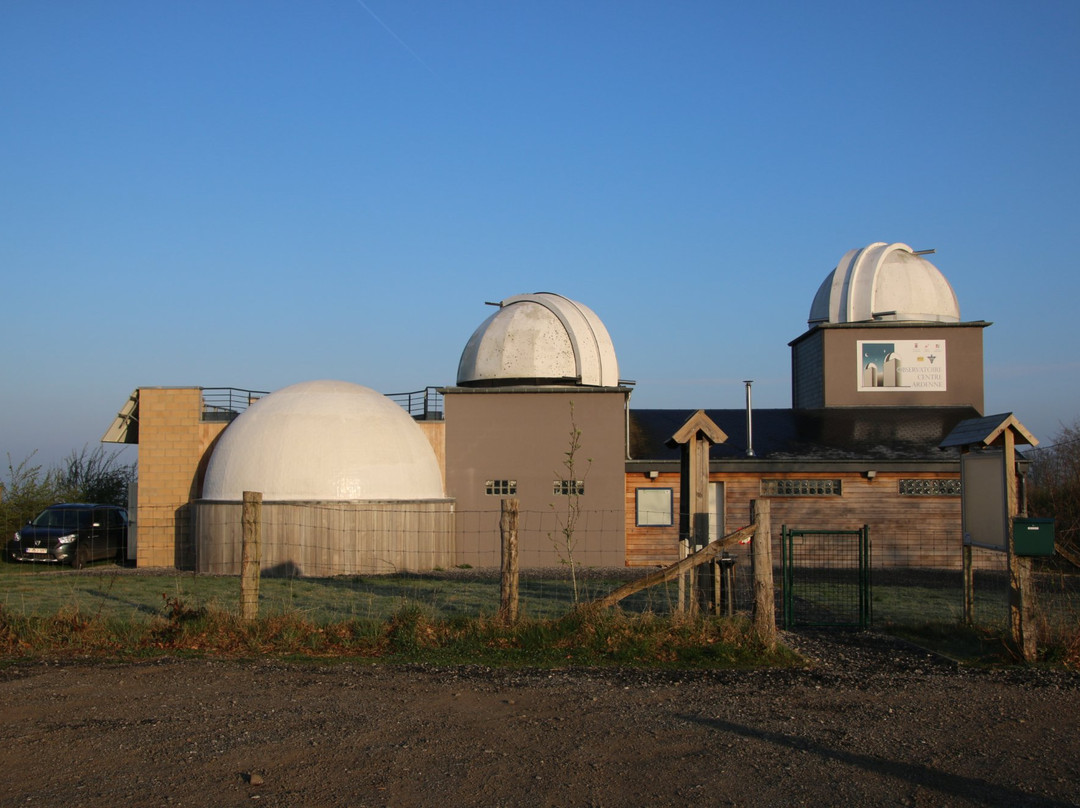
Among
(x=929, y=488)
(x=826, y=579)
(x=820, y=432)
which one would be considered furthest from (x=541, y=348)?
(x=826, y=579)

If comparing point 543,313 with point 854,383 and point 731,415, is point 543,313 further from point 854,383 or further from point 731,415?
point 854,383

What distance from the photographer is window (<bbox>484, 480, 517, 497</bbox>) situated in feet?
77.9

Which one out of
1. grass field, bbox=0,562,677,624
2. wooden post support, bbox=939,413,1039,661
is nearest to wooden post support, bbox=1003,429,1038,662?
wooden post support, bbox=939,413,1039,661

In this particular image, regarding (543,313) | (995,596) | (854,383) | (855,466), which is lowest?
(995,596)

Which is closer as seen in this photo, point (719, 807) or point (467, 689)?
point (719, 807)

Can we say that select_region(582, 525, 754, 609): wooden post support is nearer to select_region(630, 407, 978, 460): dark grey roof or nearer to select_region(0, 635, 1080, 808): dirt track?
select_region(0, 635, 1080, 808): dirt track

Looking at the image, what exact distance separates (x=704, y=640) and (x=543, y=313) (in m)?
18.8

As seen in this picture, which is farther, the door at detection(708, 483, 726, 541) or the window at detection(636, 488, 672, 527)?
the window at detection(636, 488, 672, 527)

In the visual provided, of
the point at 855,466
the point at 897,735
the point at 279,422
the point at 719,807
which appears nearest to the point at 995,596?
the point at 855,466

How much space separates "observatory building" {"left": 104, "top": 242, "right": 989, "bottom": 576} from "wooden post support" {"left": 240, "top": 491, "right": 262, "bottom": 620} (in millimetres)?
10832

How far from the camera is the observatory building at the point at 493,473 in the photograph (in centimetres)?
2138

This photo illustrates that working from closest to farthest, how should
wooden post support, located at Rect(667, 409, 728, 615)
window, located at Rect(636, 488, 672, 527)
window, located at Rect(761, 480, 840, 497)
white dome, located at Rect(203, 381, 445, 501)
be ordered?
wooden post support, located at Rect(667, 409, 728, 615), white dome, located at Rect(203, 381, 445, 501), window, located at Rect(761, 480, 840, 497), window, located at Rect(636, 488, 672, 527)

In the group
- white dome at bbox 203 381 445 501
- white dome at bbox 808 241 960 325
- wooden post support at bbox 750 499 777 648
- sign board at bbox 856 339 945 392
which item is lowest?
wooden post support at bbox 750 499 777 648

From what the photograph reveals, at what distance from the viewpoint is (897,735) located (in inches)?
249
